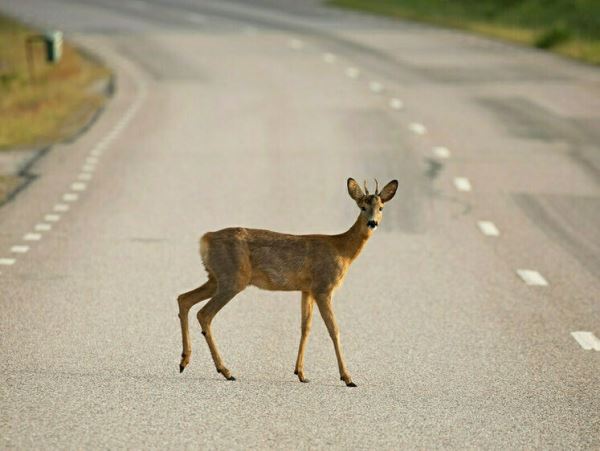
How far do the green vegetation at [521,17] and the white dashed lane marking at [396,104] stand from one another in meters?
9.34

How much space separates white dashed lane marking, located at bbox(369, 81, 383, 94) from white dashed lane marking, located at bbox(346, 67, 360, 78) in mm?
1222

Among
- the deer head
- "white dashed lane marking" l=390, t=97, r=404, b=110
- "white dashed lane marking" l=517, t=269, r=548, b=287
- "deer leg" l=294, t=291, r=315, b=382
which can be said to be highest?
the deer head

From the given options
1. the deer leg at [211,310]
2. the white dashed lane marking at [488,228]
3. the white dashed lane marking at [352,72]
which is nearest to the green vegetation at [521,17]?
the white dashed lane marking at [352,72]

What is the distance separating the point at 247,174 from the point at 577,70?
16562mm

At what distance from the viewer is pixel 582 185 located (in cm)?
2127

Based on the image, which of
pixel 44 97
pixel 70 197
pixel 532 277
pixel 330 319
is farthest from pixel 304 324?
pixel 44 97

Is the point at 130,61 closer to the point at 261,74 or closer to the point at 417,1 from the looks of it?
the point at 261,74

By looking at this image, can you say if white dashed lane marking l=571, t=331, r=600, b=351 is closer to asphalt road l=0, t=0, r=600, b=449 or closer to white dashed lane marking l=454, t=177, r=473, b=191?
asphalt road l=0, t=0, r=600, b=449

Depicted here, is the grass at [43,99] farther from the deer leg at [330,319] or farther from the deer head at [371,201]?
the deer head at [371,201]

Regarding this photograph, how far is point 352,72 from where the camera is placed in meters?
35.5

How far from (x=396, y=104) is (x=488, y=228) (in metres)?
12.3

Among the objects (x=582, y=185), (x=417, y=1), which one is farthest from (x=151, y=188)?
(x=417, y=1)

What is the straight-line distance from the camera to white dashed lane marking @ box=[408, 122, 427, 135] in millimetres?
26205

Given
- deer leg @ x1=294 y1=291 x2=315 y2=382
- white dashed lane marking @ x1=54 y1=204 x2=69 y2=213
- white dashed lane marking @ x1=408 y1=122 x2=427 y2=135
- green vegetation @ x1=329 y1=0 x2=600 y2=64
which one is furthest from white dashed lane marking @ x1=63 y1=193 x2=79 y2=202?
green vegetation @ x1=329 y1=0 x2=600 y2=64
